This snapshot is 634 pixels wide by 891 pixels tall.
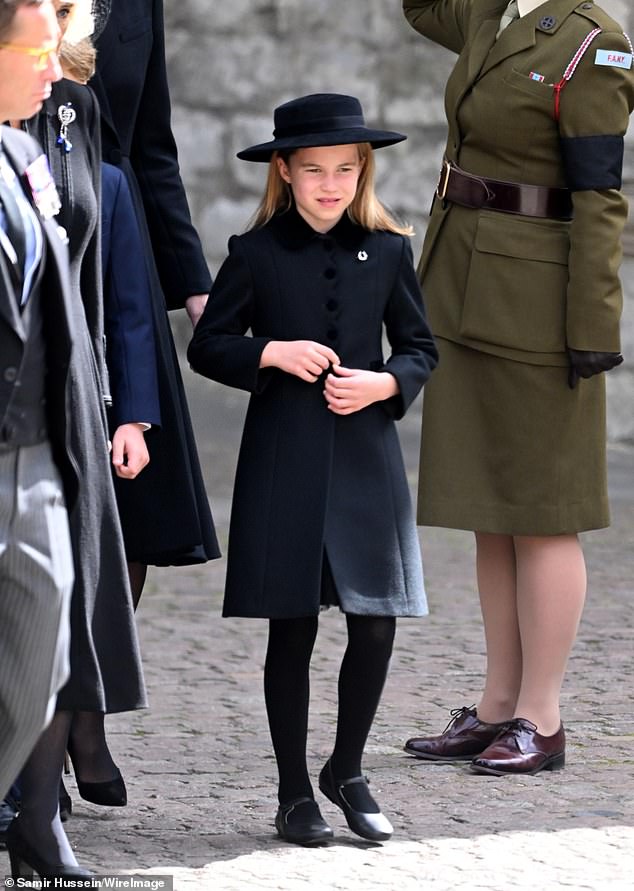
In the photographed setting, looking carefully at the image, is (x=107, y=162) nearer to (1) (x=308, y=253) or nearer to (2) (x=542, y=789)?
(1) (x=308, y=253)

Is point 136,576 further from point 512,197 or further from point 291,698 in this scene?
point 512,197

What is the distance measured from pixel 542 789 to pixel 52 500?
1.62m

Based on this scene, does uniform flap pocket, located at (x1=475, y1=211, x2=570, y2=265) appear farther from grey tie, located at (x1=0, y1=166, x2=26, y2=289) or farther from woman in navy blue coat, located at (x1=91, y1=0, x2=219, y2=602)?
grey tie, located at (x1=0, y1=166, x2=26, y2=289)

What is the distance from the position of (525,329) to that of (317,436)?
0.86 m

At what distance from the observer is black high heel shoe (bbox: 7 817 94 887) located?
347 centimetres

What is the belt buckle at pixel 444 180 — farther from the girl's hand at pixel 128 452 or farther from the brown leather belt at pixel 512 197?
the girl's hand at pixel 128 452

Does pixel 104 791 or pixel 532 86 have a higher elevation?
pixel 532 86

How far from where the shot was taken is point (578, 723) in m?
4.95

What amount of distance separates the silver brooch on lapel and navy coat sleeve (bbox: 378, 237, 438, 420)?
0.73m

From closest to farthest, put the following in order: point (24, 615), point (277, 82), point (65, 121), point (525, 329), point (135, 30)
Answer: point (24, 615) → point (65, 121) → point (135, 30) → point (525, 329) → point (277, 82)

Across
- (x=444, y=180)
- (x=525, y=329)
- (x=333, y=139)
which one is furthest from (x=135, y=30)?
(x=525, y=329)

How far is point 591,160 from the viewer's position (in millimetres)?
4422

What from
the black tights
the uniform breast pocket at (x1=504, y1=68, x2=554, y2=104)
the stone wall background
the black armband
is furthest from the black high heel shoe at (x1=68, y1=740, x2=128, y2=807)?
the stone wall background

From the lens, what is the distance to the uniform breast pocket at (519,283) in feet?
14.9
